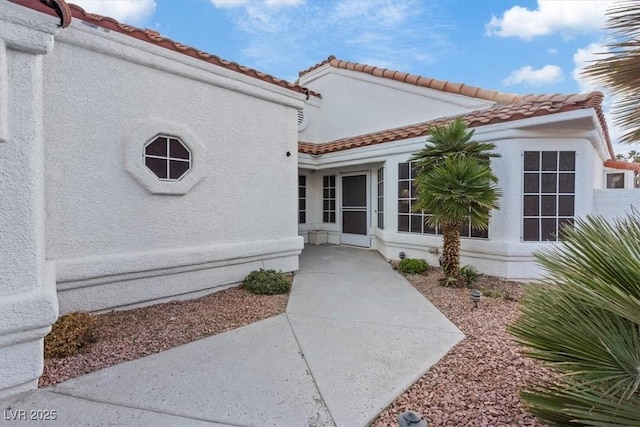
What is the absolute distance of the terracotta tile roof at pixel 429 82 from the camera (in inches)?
400

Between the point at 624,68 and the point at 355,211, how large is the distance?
30.4 feet

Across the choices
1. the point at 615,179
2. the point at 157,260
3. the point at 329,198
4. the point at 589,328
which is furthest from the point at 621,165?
the point at 157,260

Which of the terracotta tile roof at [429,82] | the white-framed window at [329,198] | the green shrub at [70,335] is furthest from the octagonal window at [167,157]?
the terracotta tile roof at [429,82]

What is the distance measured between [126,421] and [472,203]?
7.13 metres

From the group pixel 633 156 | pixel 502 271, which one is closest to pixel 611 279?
pixel 502 271

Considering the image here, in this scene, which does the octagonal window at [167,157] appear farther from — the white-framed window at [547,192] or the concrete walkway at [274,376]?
the white-framed window at [547,192]

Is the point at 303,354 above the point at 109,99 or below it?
below

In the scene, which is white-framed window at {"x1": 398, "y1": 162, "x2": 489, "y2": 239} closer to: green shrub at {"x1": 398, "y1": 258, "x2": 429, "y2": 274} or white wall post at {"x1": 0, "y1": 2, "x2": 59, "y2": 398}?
green shrub at {"x1": 398, "y1": 258, "x2": 429, "y2": 274}

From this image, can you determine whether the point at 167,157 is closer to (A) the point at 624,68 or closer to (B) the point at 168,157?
(B) the point at 168,157

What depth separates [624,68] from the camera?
374 centimetres

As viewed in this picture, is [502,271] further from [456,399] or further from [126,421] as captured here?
[126,421]

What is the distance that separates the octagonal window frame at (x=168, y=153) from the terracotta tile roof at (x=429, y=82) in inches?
357

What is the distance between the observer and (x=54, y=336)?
13.2 ft

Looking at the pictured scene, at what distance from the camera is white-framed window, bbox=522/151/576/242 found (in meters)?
7.65
